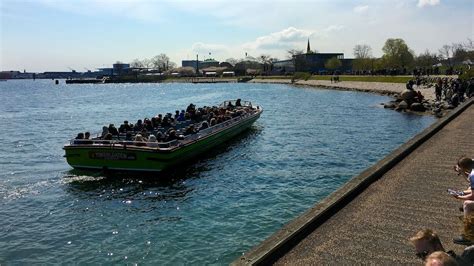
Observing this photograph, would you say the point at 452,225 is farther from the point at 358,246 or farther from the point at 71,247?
the point at 71,247

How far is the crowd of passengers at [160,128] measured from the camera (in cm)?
1912

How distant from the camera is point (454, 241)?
7.83 meters

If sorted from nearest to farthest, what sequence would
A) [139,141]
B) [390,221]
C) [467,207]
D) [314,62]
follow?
[467,207] → [390,221] → [139,141] → [314,62]

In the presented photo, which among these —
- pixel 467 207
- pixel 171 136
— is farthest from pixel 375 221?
pixel 171 136

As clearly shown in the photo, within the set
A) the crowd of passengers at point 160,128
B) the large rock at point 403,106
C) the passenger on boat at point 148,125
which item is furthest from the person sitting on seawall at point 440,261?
the large rock at point 403,106

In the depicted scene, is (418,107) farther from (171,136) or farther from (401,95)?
(171,136)

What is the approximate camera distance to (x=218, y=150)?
24203 mm

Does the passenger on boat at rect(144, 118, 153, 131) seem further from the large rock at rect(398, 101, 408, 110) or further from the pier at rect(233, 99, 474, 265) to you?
the large rock at rect(398, 101, 408, 110)

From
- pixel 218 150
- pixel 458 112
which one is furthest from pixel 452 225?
pixel 458 112

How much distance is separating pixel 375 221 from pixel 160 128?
16.1 m

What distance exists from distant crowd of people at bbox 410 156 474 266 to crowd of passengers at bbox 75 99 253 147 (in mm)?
12614

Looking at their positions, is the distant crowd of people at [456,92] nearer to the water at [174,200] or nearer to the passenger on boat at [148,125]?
the water at [174,200]

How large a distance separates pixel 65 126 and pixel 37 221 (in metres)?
30.2

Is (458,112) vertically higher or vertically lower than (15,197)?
higher
